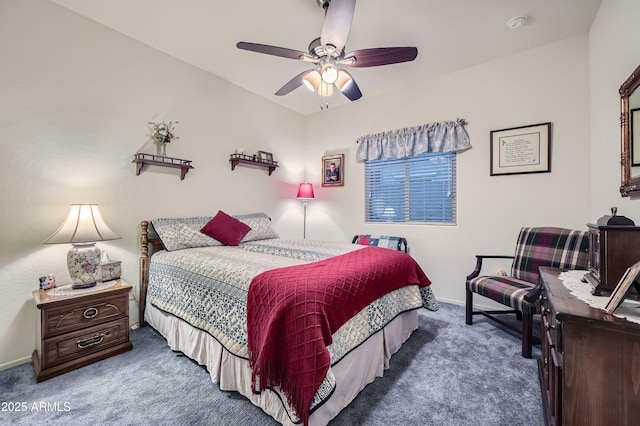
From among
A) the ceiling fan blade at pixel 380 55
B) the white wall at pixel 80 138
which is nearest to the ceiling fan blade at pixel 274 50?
the ceiling fan blade at pixel 380 55

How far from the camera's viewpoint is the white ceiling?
2141 millimetres

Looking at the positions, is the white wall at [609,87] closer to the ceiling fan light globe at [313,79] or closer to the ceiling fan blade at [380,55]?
the ceiling fan blade at [380,55]

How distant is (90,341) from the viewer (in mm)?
2000

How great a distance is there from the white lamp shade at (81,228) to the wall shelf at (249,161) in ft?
5.49

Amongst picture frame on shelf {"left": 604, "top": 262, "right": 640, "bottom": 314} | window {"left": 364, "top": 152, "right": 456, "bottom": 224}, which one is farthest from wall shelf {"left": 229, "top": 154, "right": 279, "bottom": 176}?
picture frame on shelf {"left": 604, "top": 262, "right": 640, "bottom": 314}

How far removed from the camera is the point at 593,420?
920 mm

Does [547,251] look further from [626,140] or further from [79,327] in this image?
[79,327]

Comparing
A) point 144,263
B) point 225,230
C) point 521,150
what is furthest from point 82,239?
point 521,150

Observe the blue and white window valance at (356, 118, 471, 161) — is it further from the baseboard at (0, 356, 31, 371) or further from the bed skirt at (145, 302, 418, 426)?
the baseboard at (0, 356, 31, 371)

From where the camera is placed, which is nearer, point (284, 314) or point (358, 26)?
point (284, 314)

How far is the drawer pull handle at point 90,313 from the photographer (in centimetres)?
198

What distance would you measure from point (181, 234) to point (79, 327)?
1049 millimetres

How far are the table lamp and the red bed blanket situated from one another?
1509mm

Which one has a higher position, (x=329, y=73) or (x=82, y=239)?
(x=329, y=73)
